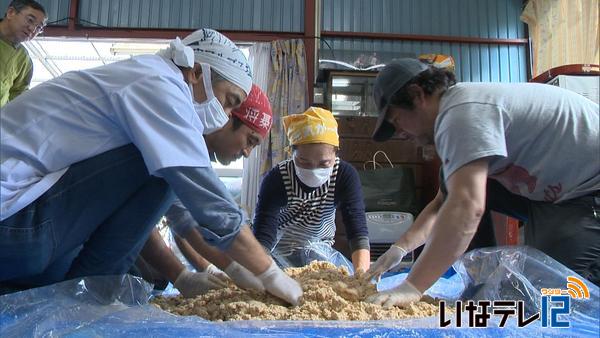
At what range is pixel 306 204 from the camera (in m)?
2.09

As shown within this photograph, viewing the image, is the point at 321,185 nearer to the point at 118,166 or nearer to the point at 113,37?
the point at 118,166

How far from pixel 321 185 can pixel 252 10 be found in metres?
3.19

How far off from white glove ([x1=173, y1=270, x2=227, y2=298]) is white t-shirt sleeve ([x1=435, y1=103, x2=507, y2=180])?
74 centimetres

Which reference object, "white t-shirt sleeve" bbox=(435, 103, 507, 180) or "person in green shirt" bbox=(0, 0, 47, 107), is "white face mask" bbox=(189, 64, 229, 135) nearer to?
"white t-shirt sleeve" bbox=(435, 103, 507, 180)

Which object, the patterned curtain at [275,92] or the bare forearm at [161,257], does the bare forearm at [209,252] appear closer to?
the bare forearm at [161,257]

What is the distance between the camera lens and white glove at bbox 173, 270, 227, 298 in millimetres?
1416

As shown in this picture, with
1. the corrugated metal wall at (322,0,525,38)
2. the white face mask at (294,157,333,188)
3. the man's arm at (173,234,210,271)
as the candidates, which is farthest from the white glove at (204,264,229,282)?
the corrugated metal wall at (322,0,525,38)

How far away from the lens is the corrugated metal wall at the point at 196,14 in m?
4.70

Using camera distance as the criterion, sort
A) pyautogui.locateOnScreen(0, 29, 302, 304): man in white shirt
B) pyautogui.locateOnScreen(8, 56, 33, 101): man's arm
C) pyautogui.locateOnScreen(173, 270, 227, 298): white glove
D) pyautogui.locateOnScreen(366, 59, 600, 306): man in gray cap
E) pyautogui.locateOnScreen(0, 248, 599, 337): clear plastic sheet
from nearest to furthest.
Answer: pyautogui.locateOnScreen(0, 248, 599, 337): clear plastic sheet
pyautogui.locateOnScreen(0, 29, 302, 304): man in white shirt
pyautogui.locateOnScreen(366, 59, 600, 306): man in gray cap
pyautogui.locateOnScreen(173, 270, 227, 298): white glove
pyautogui.locateOnScreen(8, 56, 33, 101): man's arm

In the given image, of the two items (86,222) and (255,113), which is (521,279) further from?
(86,222)

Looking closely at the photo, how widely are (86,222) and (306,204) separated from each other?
1.11 m

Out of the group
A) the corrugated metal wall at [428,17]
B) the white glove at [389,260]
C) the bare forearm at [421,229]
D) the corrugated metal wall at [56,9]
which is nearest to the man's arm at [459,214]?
the white glove at [389,260]

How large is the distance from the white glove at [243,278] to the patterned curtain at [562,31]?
314 centimetres

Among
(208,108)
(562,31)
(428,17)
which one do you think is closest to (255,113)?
(208,108)
